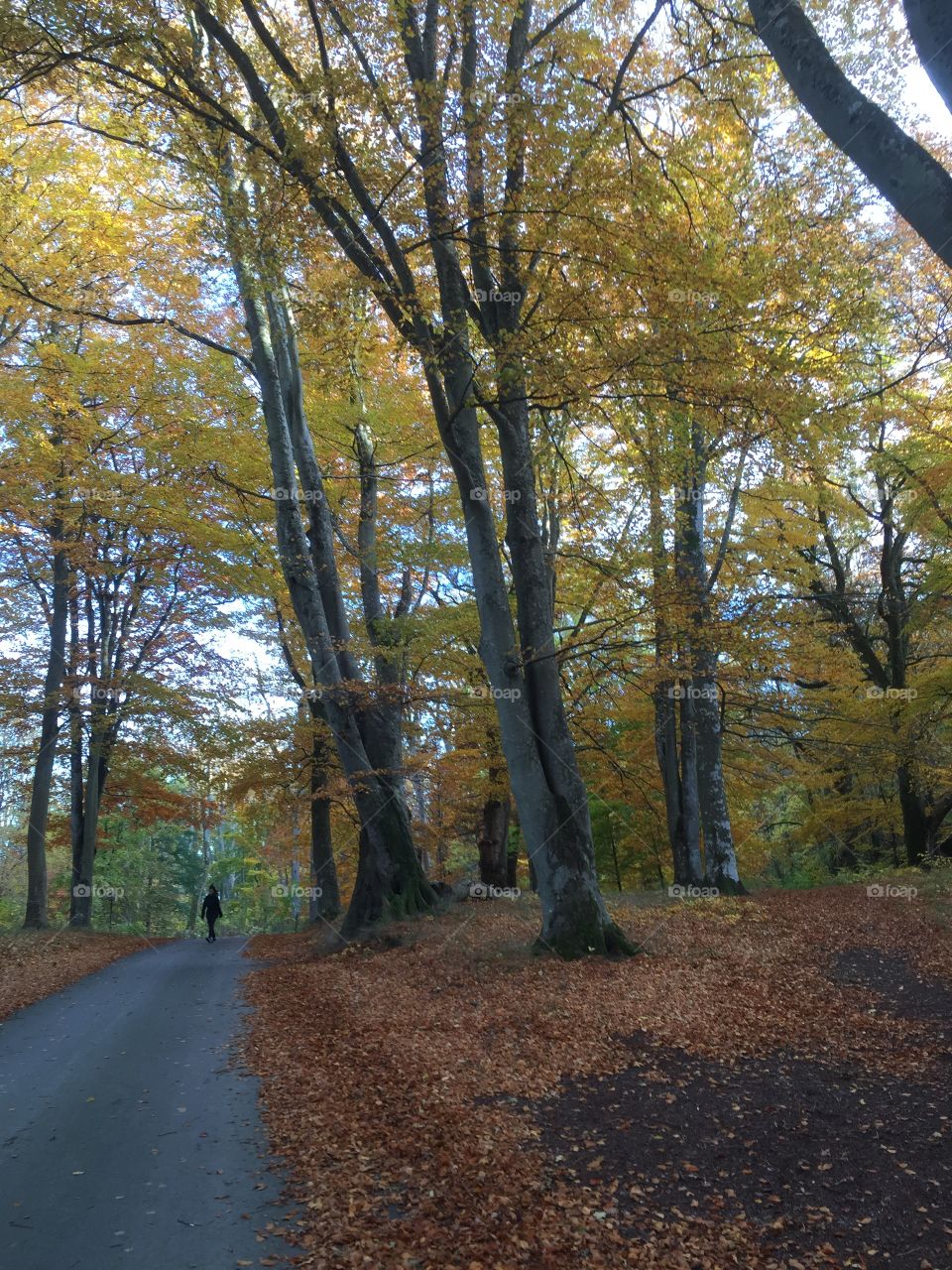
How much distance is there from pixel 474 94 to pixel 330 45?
2.60m

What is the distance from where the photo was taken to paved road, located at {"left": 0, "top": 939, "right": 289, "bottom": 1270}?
357cm

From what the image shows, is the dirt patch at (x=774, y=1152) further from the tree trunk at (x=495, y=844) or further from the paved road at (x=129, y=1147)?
the tree trunk at (x=495, y=844)

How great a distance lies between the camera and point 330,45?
29.2ft

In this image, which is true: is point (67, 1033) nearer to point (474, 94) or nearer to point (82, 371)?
point (474, 94)

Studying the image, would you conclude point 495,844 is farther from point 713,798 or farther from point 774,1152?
point 774,1152

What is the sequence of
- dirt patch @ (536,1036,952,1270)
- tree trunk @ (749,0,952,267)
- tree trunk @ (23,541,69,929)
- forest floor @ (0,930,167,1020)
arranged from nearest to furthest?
dirt patch @ (536,1036,952,1270) < tree trunk @ (749,0,952,267) < forest floor @ (0,930,167,1020) < tree trunk @ (23,541,69,929)

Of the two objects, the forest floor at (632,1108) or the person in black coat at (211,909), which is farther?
the person in black coat at (211,909)

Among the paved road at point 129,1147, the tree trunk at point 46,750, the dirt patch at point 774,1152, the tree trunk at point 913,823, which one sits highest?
the tree trunk at point 46,750

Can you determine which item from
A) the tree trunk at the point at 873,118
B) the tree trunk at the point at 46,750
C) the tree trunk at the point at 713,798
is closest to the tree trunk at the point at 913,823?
the tree trunk at the point at 713,798

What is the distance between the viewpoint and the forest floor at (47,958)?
10.5 m

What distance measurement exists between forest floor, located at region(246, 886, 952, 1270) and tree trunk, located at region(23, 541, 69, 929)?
10.8 m

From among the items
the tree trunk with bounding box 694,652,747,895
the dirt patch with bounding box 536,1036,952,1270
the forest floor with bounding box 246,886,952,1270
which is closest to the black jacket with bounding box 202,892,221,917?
the forest floor with bounding box 246,886,952,1270

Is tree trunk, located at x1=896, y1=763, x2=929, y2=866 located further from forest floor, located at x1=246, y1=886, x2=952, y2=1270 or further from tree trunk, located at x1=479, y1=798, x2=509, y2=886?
tree trunk, located at x1=479, y1=798, x2=509, y2=886

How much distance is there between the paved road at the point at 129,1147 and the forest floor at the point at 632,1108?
317 mm
